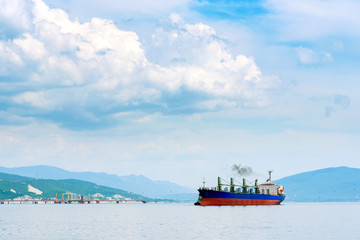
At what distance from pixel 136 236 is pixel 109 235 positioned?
219 inches

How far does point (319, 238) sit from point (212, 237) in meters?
17.7

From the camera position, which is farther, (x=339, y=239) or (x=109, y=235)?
(x=109, y=235)

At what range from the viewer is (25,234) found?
94562 mm

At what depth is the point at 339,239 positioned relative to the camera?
84.1 metres

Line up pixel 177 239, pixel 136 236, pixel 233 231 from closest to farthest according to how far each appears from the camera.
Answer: pixel 177 239, pixel 136 236, pixel 233 231

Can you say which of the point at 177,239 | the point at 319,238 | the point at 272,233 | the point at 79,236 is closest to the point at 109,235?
the point at 79,236

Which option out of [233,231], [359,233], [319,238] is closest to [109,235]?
[233,231]

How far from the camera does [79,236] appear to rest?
89.2 metres

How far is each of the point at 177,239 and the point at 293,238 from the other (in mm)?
19153

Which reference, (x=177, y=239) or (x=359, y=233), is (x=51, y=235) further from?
(x=359, y=233)

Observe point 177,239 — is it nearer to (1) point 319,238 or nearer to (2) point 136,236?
(2) point 136,236

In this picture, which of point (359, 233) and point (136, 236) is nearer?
point (136, 236)

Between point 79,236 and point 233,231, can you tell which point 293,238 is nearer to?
point 233,231

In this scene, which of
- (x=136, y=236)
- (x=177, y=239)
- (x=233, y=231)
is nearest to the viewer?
(x=177, y=239)
